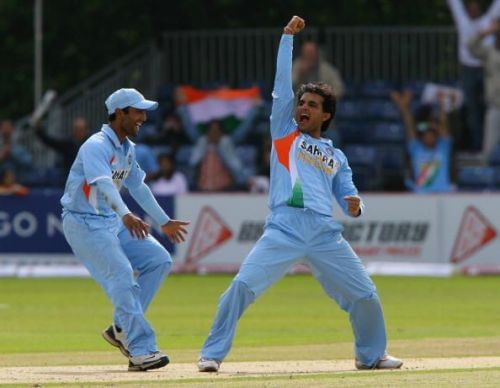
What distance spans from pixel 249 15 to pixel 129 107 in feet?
66.4

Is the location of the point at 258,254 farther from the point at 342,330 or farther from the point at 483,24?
the point at 483,24

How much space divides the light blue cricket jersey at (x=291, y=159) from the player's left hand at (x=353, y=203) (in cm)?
9

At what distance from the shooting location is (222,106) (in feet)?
91.1

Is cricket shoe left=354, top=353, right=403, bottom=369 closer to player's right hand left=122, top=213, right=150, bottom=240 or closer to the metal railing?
player's right hand left=122, top=213, right=150, bottom=240

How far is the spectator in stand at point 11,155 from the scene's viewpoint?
27.1m

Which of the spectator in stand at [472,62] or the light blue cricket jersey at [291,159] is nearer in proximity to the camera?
the light blue cricket jersey at [291,159]

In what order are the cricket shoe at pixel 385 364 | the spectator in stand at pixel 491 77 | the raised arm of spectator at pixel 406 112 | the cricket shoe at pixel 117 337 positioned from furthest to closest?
the spectator in stand at pixel 491 77 → the raised arm of spectator at pixel 406 112 → the cricket shoe at pixel 117 337 → the cricket shoe at pixel 385 364

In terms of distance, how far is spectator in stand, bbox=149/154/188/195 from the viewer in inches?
1001

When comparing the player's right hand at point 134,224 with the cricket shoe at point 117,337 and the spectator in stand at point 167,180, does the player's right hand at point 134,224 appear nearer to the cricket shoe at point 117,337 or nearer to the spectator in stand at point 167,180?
the cricket shoe at point 117,337

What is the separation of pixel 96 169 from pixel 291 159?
1415 millimetres

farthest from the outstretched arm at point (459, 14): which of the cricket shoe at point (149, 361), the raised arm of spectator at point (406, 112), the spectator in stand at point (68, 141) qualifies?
the cricket shoe at point (149, 361)

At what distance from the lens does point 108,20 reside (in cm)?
3284

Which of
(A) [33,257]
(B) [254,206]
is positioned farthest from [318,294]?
(A) [33,257]

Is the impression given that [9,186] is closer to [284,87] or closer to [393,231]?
[393,231]
